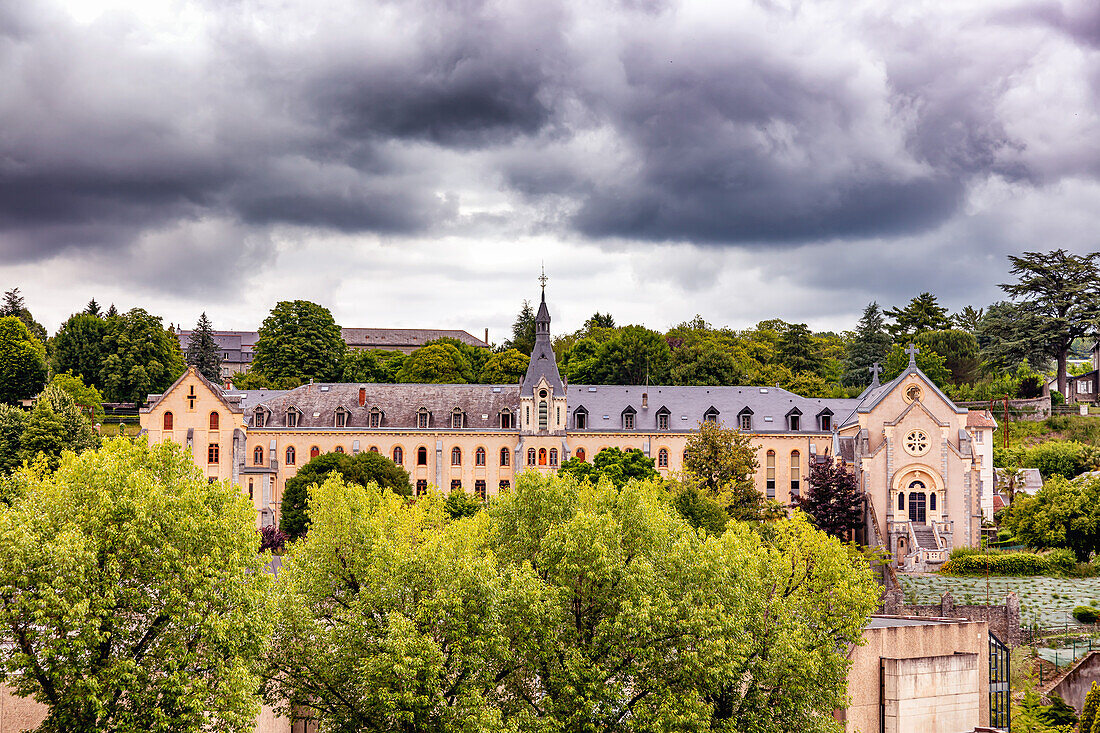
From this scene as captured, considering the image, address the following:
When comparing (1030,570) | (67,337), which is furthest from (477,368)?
(1030,570)

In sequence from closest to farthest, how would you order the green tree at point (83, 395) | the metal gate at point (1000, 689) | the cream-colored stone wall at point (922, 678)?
the cream-colored stone wall at point (922, 678)
the metal gate at point (1000, 689)
the green tree at point (83, 395)

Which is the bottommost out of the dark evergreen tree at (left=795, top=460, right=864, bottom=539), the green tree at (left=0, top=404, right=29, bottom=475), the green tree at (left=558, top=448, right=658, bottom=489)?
the dark evergreen tree at (left=795, top=460, right=864, bottom=539)

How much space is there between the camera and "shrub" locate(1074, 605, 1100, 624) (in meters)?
55.5

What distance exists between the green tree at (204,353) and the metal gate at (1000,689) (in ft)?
378

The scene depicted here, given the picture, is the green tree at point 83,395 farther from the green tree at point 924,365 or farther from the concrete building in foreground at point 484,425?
the green tree at point 924,365

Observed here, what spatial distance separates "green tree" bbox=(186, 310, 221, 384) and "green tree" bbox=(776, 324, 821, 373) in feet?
244

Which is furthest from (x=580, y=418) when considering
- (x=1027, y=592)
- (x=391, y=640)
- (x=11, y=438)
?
(x=391, y=640)

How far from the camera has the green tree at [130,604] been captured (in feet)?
84.0

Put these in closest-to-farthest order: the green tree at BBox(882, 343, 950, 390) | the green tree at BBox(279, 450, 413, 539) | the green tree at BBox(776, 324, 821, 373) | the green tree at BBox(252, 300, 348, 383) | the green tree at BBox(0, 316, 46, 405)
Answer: the green tree at BBox(279, 450, 413, 539)
the green tree at BBox(882, 343, 950, 390)
the green tree at BBox(0, 316, 46, 405)
the green tree at BBox(252, 300, 348, 383)
the green tree at BBox(776, 324, 821, 373)

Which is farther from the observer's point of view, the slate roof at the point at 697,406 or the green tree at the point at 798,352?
the green tree at the point at 798,352

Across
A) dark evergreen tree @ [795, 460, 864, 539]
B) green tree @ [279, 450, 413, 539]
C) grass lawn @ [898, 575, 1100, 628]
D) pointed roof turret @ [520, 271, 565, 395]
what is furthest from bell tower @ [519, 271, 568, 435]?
grass lawn @ [898, 575, 1100, 628]

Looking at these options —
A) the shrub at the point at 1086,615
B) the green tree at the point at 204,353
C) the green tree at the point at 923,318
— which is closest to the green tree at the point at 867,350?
the green tree at the point at 923,318

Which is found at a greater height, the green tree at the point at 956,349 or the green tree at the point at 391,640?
the green tree at the point at 956,349

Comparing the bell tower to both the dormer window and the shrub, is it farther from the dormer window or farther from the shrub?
the shrub
